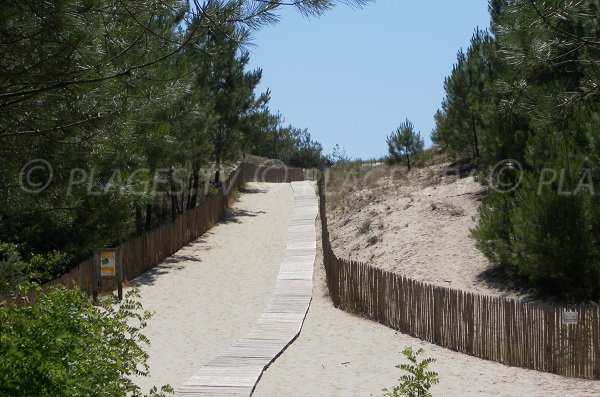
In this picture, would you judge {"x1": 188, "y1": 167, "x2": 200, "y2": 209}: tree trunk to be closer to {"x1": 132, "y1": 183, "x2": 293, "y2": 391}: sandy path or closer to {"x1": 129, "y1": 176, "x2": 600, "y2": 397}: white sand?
{"x1": 132, "y1": 183, "x2": 293, "y2": 391}: sandy path

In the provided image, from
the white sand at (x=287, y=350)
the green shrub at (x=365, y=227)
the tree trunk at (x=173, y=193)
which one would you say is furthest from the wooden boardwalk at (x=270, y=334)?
the tree trunk at (x=173, y=193)

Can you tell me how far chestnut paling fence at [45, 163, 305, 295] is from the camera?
18.3 metres

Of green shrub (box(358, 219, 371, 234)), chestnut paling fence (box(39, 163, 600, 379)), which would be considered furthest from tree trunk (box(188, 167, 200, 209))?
chestnut paling fence (box(39, 163, 600, 379))

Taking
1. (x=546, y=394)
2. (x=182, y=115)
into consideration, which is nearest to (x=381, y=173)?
(x=182, y=115)

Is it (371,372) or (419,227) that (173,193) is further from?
(371,372)

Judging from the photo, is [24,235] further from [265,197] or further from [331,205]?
[265,197]

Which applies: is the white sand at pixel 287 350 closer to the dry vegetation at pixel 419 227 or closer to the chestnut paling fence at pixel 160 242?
the chestnut paling fence at pixel 160 242

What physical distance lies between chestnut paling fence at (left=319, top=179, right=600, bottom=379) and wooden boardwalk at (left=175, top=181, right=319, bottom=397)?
5.66 feet

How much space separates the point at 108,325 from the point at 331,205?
23672 millimetres

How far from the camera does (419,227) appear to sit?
72.8 feet

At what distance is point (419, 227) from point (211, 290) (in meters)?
5.81

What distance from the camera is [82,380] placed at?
5.80 meters

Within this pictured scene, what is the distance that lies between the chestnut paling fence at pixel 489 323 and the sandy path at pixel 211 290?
8.79 ft

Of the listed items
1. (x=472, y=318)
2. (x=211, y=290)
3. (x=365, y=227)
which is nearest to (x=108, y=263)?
(x=211, y=290)
